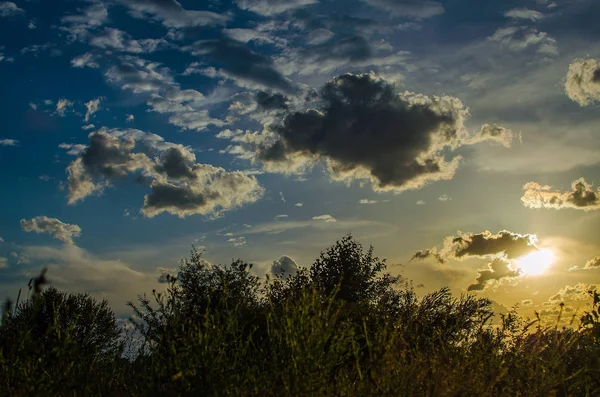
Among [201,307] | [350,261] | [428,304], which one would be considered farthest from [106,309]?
[428,304]

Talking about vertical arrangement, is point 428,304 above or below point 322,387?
above

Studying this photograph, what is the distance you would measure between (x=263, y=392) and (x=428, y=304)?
5951 mm

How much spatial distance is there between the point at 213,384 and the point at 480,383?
13.4ft

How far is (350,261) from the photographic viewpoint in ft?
142

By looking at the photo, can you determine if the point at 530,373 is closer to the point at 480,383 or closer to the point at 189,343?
the point at 480,383

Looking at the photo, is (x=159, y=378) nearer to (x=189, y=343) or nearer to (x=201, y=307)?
(x=189, y=343)

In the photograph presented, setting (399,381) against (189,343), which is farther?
(189,343)

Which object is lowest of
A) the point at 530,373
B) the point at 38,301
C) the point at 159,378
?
the point at 530,373

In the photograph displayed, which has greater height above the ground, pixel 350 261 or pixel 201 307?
pixel 350 261

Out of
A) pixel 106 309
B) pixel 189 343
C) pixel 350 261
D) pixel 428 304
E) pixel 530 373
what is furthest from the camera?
pixel 350 261

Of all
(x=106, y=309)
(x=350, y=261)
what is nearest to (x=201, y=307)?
(x=106, y=309)

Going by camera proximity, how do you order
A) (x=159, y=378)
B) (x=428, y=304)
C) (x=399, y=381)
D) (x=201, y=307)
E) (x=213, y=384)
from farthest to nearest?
(x=201, y=307)
(x=428, y=304)
(x=399, y=381)
(x=213, y=384)
(x=159, y=378)

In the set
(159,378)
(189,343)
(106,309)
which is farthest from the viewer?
(106,309)

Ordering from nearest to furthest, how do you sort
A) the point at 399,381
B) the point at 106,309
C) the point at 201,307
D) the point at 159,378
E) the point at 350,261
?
the point at 159,378
the point at 399,381
the point at 201,307
the point at 106,309
the point at 350,261
